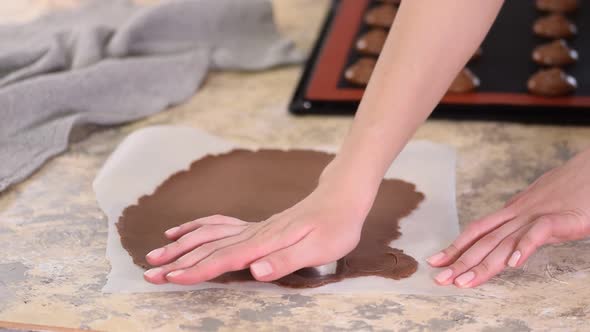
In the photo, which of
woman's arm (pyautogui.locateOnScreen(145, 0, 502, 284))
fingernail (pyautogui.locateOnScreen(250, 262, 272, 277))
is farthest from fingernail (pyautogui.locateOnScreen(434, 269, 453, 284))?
fingernail (pyautogui.locateOnScreen(250, 262, 272, 277))

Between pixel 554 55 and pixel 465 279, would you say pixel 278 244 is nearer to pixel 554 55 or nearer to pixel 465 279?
pixel 465 279

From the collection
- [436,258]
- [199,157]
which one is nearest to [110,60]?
[199,157]

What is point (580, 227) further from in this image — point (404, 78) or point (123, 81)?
point (123, 81)

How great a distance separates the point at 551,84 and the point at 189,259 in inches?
39.2

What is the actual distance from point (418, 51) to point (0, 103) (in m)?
0.94

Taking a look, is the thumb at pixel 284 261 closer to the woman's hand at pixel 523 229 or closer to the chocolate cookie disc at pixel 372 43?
the woman's hand at pixel 523 229

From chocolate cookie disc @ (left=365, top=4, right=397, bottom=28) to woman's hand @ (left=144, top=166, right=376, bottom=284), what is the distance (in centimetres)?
103

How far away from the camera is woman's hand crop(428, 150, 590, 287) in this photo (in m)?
1.22

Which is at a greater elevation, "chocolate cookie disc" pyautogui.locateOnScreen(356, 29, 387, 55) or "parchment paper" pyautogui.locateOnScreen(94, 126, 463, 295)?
"chocolate cookie disc" pyautogui.locateOnScreen(356, 29, 387, 55)

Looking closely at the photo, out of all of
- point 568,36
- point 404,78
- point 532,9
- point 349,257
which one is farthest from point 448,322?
point 532,9

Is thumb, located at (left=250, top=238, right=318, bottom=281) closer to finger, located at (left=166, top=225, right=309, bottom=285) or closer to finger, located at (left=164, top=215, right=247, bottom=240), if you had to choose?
finger, located at (left=166, top=225, right=309, bottom=285)

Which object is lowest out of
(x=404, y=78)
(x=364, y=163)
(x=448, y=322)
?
(x=448, y=322)

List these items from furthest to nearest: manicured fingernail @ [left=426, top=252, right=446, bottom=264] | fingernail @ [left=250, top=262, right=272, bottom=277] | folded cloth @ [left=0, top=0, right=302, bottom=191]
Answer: folded cloth @ [left=0, top=0, right=302, bottom=191] < manicured fingernail @ [left=426, top=252, right=446, bottom=264] < fingernail @ [left=250, top=262, right=272, bottom=277]

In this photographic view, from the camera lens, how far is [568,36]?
212 cm
